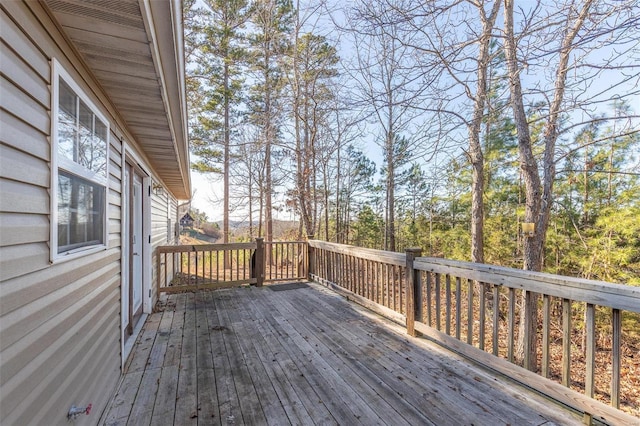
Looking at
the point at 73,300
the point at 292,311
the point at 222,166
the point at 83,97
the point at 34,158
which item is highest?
the point at 222,166

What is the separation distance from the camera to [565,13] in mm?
2850

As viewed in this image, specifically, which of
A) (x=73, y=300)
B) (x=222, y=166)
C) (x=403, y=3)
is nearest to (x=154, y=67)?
(x=73, y=300)

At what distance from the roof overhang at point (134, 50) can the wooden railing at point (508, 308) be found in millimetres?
2517

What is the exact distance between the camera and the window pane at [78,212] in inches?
56.9

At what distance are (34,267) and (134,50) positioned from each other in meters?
1.20

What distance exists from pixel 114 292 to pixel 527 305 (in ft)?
10.7

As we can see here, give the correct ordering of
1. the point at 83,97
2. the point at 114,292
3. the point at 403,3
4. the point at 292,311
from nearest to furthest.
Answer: the point at 83,97
the point at 114,292
the point at 403,3
the point at 292,311

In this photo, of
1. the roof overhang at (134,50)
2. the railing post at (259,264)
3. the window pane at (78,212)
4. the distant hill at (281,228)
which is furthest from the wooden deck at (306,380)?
the distant hill at (281,228)

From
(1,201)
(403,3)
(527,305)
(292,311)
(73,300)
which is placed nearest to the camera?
(1,201)

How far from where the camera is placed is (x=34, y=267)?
1159 millimetres

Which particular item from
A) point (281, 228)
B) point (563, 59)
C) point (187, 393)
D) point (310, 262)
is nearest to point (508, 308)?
point (187, 393)

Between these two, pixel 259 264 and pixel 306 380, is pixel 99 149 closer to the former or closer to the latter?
pixel 306 380

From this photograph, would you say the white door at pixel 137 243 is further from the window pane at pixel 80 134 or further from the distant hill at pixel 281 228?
the distant hill at pixel 281 228

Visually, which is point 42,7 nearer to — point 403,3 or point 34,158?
point 34,158
